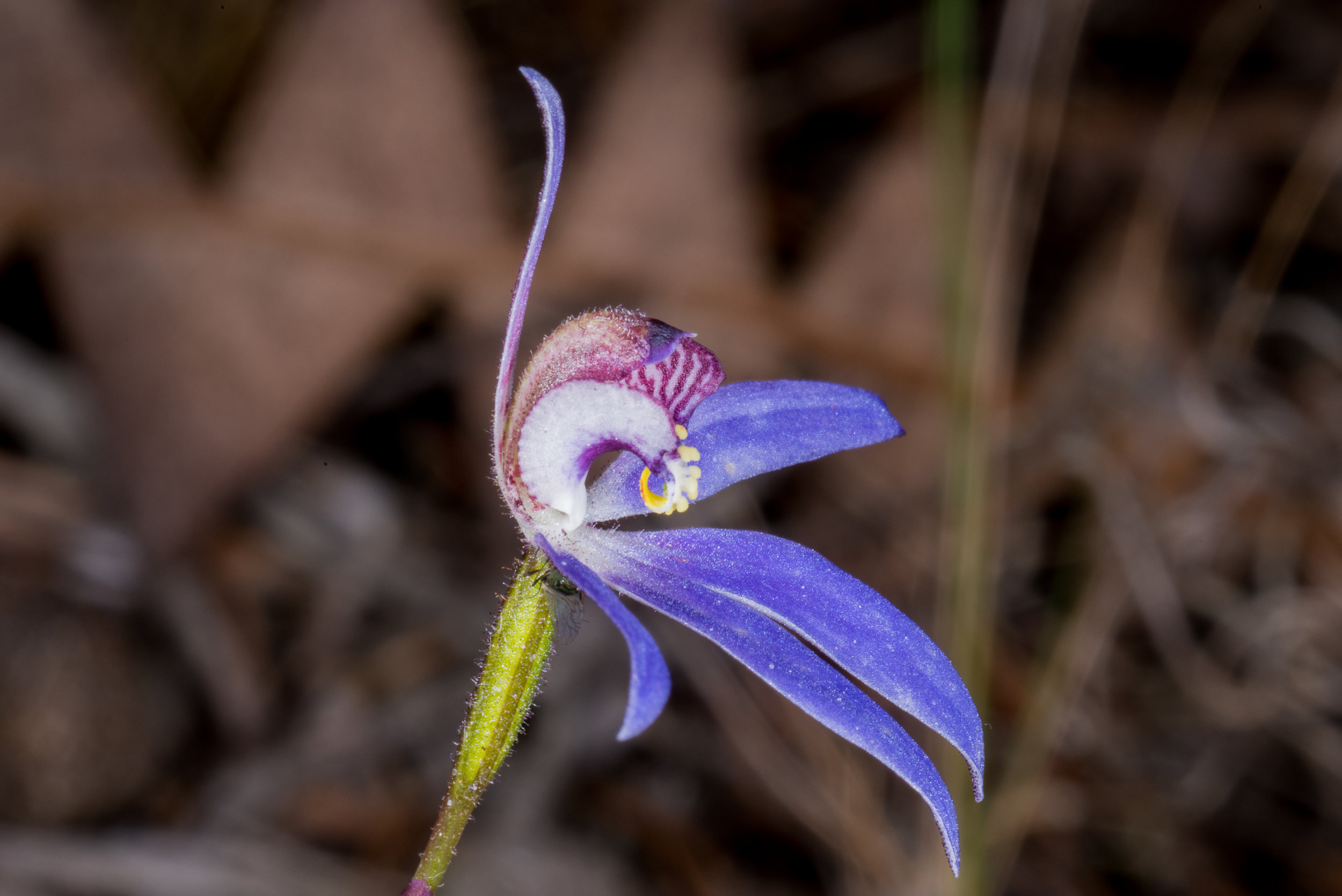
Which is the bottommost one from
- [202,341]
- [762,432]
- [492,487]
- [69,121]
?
[492,487]

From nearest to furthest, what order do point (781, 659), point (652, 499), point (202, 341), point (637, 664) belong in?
point (637, 664)
point (781, 659)
point (652, 499)
point (202, 341)

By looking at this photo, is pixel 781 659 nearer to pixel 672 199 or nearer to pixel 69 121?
pixel 672 199

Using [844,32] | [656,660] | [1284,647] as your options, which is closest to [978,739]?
Result: [656,660]

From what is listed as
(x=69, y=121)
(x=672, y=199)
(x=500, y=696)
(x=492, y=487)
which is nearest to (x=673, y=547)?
(x=500, y=696)

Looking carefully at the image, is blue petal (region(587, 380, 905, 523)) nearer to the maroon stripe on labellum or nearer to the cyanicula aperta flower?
the cyanicula aperta flower

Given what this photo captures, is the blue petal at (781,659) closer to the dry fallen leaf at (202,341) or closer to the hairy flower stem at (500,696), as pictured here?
the hairy flower stem at (500,696)

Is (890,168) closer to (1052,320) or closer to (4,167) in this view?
(1052,320)

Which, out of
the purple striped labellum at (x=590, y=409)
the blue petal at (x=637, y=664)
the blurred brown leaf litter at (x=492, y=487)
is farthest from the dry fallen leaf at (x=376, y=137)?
the blue petal at (x=637, y=664)

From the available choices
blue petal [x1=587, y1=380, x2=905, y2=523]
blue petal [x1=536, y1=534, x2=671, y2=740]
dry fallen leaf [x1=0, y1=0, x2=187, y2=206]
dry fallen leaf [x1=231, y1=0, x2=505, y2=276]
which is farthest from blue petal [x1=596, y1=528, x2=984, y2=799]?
dry fallen leaf [x1=0, y1=0, x2=187, y2=206]

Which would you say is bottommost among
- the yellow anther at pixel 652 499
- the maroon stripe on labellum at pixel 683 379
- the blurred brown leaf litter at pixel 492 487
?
the blurred brown leaf litter at pixel 492 487
